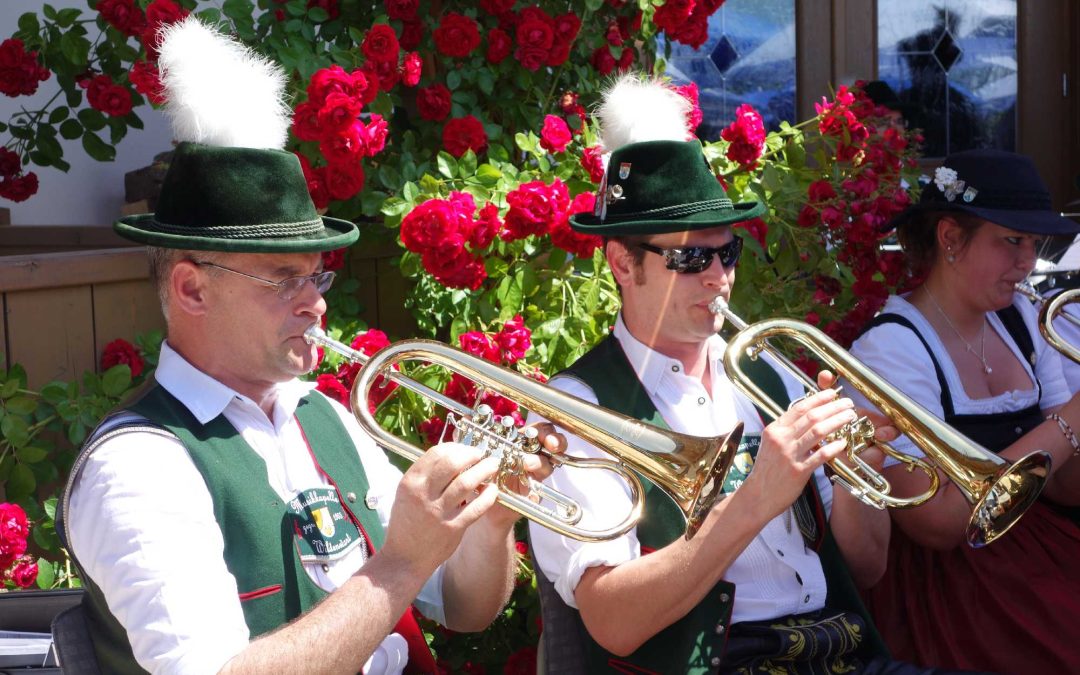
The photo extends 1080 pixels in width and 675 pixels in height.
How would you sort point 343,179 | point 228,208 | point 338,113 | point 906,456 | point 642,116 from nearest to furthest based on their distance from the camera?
point 228,208 → point 906,456 → point 642,116 → point 338,113 → point 343,179

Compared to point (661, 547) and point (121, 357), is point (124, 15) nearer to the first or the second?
point (121, 357)

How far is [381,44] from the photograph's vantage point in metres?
3.68

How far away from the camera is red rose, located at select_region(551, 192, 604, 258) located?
11.2 feet

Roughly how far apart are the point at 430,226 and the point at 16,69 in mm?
1669

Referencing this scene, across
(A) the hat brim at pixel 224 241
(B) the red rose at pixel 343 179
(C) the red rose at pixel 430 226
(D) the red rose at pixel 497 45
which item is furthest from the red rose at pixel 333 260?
(A) the hat brim at pixel 224 241

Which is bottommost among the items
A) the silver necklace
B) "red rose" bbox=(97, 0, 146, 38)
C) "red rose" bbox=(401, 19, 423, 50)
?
the silver necklace

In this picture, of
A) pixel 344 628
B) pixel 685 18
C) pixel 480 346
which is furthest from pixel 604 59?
pixel 344 628

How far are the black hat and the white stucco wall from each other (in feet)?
10.2

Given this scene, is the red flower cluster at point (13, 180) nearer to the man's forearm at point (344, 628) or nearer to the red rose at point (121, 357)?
the red rose at point (121, 357)

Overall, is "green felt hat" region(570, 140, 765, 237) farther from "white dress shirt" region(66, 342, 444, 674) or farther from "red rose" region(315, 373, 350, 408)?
"white dress shirt" region(66, 342, 444, 674)

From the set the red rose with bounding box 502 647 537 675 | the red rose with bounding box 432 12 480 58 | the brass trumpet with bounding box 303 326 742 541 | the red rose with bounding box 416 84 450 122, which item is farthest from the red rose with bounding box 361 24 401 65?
the red rose with bounding box 502 647 537 675

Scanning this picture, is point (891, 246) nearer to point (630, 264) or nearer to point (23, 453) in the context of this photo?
point (630, 264)

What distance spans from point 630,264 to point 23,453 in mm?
1719

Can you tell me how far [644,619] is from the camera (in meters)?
2.42
